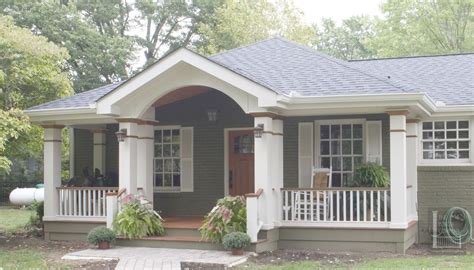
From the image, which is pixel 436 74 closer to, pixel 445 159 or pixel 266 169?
pixel 445 159

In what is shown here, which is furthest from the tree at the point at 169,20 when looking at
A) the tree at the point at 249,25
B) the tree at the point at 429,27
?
the tree at the point at 429,27

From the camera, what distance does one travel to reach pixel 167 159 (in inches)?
560

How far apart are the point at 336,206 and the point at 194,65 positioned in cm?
361

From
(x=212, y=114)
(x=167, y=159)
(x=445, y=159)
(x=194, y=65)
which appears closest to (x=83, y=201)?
(x=167, y=159)

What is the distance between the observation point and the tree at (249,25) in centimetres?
3350

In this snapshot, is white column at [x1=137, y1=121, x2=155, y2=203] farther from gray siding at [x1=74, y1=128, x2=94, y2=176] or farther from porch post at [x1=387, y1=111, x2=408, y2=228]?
porch post at [x1=387, y1=111, x2=408, y2=228]

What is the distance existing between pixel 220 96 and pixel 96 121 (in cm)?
269

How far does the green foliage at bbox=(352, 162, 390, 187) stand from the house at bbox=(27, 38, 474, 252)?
0.30m

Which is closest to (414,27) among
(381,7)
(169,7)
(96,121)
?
(381,7)

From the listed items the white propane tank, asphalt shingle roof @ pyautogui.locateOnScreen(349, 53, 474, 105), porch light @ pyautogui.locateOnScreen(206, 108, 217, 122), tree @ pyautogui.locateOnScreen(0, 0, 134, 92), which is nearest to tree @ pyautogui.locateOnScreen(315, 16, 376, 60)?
tree @ pyautogui.locateOnScreen(0, 0, 134, 92)

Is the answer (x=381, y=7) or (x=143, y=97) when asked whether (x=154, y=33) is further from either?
(x=143, y=97)

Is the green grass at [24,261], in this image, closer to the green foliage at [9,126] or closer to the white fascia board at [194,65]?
the green foliage at [9,126]

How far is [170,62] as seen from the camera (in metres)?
11.1

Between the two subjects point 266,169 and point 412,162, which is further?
point 412,162
